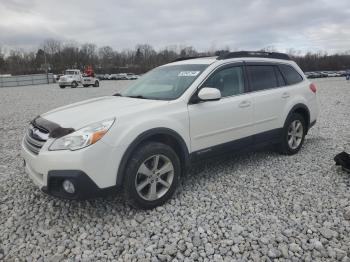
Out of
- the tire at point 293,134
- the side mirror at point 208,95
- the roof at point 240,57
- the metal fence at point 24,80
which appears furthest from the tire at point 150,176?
the metal fence at point 24,80

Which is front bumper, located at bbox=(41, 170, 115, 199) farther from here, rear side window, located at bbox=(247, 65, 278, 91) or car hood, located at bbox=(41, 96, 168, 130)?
rear side window, located at bbox=(247, 65, 278, 91)

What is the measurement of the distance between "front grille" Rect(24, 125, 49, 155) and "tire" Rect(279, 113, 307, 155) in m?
3.79

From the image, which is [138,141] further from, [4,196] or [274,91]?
[274,91]

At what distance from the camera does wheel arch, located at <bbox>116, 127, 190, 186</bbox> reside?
11.2 feet

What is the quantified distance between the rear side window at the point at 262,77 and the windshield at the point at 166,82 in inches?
37.6

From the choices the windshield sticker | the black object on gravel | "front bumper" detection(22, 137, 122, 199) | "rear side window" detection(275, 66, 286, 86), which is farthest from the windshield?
the black object on gravel

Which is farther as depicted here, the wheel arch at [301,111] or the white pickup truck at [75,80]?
the white pickup truck at [75,80]

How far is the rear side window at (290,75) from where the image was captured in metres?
5.66

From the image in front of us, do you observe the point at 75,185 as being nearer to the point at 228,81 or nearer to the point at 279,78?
the point at 228,81

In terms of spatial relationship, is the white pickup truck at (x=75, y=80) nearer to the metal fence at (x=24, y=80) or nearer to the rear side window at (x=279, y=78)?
the metal fence at (x=24, y=80)

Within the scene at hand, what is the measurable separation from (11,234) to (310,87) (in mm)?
5342

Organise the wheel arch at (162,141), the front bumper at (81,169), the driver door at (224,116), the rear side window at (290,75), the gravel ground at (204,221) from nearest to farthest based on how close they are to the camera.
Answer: the gravel ground at (204,221)
the front bumper at (81,169)
the wheel arch at (162,141)
the driver door at (224,116)
the rear side window at (290,75)

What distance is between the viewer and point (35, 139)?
3625 mm

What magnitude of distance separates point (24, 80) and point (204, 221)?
47.1 meters
